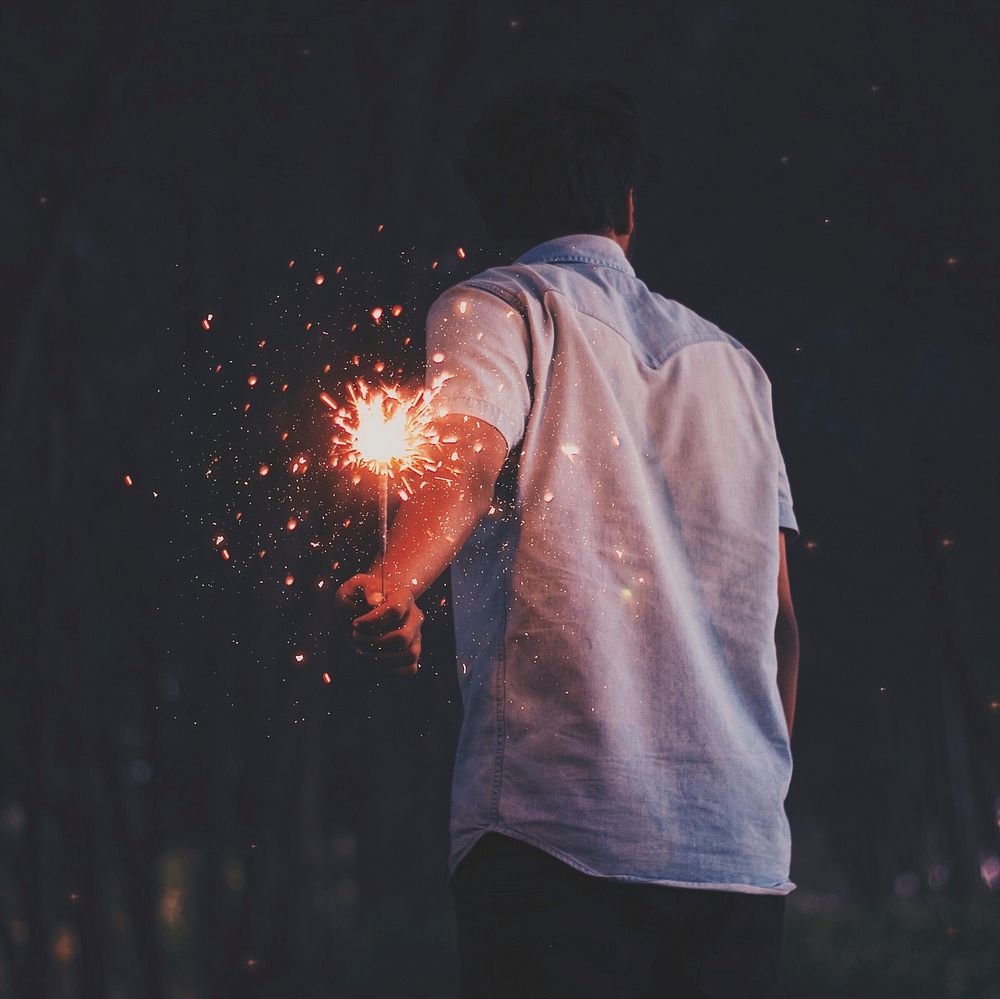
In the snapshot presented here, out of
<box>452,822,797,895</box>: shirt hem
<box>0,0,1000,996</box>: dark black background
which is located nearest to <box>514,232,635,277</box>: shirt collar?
<box>452,822,797,895</box>: shirt hem

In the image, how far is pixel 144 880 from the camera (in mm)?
4223

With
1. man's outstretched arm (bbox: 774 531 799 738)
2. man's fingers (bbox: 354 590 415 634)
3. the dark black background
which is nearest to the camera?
man's fingers (bbox: 354 590 415 634)

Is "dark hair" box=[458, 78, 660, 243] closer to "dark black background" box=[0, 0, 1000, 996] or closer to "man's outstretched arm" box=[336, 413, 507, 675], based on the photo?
"man's outstretched arm" box=[336, 413, 507, 675]

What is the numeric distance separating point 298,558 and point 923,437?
308 centimetres

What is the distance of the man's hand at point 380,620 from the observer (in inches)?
50.0

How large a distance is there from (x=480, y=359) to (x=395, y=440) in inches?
5.2

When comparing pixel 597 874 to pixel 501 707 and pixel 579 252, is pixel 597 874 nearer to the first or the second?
pixel 501 707

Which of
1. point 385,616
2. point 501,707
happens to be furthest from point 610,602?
point 385,616

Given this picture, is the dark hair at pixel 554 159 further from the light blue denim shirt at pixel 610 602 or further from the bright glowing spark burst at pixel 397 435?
the bright glowing spark burst at pixel 397 435

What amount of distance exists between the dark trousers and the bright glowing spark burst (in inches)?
15.2

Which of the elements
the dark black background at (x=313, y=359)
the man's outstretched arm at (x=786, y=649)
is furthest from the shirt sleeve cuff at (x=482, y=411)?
the dark black background at (x=313, y=359)

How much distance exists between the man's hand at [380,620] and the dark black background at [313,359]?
2.40 metres

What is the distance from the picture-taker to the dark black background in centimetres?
412

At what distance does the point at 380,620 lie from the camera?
127 cm
